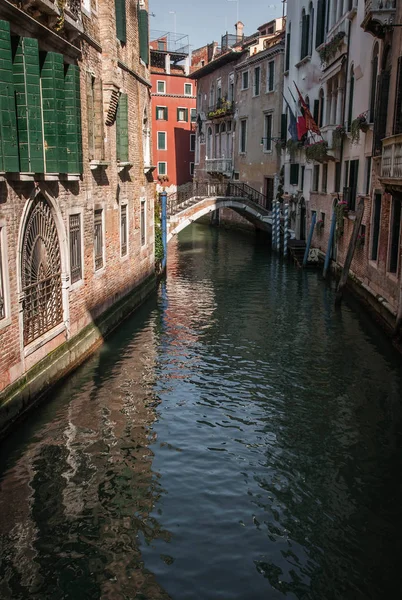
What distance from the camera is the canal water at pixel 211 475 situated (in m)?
5.42

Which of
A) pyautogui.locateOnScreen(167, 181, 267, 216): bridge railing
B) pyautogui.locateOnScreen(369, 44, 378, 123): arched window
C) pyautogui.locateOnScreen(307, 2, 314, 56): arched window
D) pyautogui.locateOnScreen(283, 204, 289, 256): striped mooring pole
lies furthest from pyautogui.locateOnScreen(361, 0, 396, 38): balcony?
pyautogui.locateOnScreen(167, 181, 267, 216): bridge railing

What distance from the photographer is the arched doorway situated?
8.58m

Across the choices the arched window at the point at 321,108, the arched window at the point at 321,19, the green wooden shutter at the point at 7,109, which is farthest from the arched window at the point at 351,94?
the green wooden shutter at the point at 7,109

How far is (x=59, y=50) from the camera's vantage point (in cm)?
953

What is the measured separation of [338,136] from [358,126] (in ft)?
10.9

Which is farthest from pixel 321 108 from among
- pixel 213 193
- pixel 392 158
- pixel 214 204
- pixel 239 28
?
pixel 239 28

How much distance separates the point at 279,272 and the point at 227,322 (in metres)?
7.96

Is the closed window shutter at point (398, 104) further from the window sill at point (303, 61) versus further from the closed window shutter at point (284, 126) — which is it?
the closed window shutter at point (284, 126)

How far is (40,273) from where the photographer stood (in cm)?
911

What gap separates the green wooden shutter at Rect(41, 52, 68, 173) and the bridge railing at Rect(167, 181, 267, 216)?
1762 cm

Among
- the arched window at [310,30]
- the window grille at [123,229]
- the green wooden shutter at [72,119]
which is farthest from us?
the arched window at [310,30]

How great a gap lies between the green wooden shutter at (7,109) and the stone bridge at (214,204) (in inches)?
759

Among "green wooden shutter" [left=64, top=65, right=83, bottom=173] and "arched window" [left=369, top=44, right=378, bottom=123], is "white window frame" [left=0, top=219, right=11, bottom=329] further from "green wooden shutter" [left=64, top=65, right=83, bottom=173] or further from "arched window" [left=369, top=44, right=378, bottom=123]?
"arched window" [left=369, top=44, right=378, bottom=123]

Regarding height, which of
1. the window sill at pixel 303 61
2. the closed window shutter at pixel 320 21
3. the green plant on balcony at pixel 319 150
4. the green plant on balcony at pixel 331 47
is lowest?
the green plant on balcony at pixel 319 150
